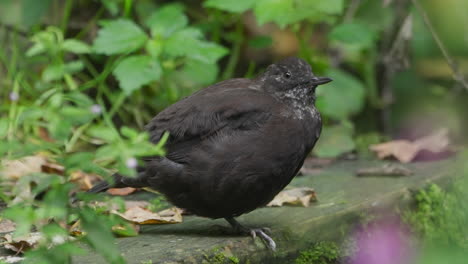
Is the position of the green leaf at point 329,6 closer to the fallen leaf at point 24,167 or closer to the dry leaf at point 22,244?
the fallen leaf at point 24,167

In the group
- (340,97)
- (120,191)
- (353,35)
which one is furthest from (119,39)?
(340,97)

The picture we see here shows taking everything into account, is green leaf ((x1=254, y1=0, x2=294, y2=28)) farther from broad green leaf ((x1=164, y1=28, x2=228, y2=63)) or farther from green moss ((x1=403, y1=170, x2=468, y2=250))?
green moss ((x1=403, y1=170, x2=468, y2=250))

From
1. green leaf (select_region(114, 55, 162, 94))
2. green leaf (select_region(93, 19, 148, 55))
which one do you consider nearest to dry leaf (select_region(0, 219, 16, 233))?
A: green leaf (select_region(114, 55, 162, 94))

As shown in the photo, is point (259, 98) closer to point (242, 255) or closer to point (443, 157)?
point (242, 255)

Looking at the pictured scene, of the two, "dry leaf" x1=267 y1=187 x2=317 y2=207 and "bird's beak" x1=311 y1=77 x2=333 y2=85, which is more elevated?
"bird's beak" x1=311 y1=77 x2=333 y2=85

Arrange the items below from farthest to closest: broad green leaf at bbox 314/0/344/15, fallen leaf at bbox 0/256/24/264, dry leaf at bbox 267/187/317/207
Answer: broad green leaf at bbox 314/0/344/15 → dry leaf at bbox 267/187/317/207 → fallen leaf at bbox 0/256/24/264

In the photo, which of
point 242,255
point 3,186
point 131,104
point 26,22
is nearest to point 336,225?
point 242,255

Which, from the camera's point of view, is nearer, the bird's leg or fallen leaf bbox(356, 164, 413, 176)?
the bird's leg
